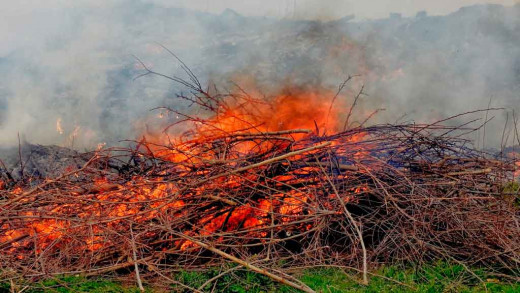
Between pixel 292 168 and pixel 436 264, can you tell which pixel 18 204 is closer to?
pixel 292 168

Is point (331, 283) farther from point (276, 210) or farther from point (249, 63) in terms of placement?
point (249, 63)

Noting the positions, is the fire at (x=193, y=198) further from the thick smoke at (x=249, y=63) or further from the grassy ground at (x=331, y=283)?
the thick smoke at (x=249, y=63)

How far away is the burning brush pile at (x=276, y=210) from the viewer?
421cm

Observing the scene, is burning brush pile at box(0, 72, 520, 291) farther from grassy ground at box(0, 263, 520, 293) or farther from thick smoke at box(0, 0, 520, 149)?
thick smoke at box(0, 0, 520, 149)

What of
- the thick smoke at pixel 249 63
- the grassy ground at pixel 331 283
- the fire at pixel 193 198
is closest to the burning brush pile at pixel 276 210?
the fire at pixel 193 198

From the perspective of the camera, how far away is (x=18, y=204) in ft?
14.3

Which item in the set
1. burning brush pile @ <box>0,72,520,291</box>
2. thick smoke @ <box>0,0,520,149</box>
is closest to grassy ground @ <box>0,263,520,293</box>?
burning brush pile @ <box>0,72,520,291</box>

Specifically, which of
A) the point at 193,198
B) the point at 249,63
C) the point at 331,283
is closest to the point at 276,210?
the point at 193,198

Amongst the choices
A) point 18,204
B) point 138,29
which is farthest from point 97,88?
point 18,204

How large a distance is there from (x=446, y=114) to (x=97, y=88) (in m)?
10.6

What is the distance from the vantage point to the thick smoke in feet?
40.6

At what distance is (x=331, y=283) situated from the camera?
12.4 feet

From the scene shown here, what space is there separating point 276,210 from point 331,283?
127 cm

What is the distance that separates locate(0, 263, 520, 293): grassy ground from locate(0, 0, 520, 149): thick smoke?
8.65 meters
